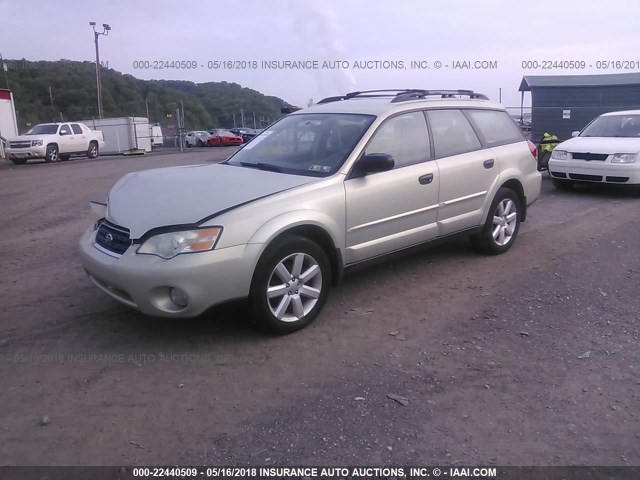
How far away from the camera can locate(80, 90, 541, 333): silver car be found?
3703 millimetres

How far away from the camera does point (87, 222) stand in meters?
8.05

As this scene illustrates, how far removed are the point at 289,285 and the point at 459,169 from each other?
2.26 m

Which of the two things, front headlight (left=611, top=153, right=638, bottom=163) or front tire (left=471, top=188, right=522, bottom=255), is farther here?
front headlight (left=611, top=153, right=638, bottom=163)

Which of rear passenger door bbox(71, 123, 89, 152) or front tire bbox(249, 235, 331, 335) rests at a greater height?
rear passenger door bbox(71, 123, 89, 152)

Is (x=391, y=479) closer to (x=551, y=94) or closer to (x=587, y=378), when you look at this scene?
(x=587, y=378)

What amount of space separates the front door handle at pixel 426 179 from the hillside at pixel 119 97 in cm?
4418

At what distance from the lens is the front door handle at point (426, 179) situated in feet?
16.4

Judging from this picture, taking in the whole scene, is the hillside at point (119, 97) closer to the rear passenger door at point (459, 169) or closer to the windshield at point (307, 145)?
the rear passenger door at point (459, 169)

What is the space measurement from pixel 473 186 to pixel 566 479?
11.1 ft

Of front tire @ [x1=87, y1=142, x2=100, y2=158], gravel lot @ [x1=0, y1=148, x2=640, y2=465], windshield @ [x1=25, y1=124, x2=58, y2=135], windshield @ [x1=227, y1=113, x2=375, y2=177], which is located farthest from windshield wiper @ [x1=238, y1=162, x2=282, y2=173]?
front tire @ [x1=87, y1=142, x2=100, y2=158]

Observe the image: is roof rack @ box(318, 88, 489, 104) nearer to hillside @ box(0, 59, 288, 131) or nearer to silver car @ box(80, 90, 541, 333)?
silver car @ box(80, 90, 541, 333)

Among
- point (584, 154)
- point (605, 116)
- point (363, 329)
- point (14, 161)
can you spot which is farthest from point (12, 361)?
point (14, 161)

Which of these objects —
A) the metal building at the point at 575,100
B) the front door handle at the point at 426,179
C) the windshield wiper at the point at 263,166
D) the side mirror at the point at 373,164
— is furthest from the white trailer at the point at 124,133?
the side mirror at the point at 373,164

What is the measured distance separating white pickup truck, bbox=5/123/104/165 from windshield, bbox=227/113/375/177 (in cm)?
1890
